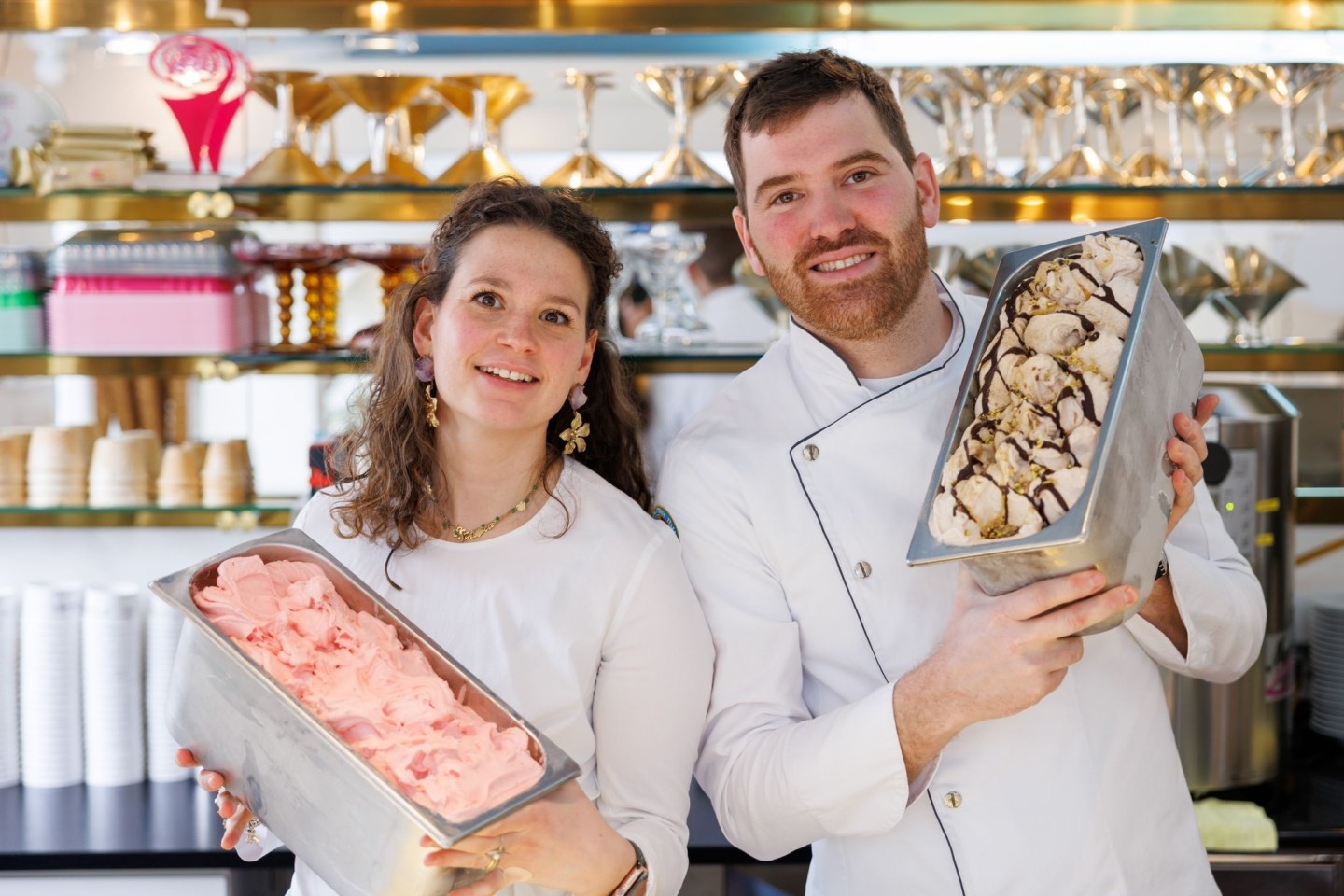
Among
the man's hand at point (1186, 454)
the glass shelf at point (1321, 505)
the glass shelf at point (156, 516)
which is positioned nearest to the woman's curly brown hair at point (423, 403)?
the man's hand at point (1186, 454)

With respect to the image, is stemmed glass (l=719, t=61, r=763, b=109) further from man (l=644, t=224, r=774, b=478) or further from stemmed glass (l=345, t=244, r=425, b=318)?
stemmed glass (l=345, t=244, r=425, b=318)

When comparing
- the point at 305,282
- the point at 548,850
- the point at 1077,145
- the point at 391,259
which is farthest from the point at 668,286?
the point at 548,850

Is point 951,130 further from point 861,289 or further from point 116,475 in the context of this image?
point 116,475

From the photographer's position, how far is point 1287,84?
2502mm

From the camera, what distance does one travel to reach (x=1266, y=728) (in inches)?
90.8

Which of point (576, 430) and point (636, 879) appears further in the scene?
point (576, 430)

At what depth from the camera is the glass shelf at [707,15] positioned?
274cm

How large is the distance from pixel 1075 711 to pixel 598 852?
60 cm

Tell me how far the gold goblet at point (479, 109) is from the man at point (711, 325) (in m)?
0.48

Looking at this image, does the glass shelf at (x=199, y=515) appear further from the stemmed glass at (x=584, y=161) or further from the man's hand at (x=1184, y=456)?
the man's hand at (x=1184, y=456)

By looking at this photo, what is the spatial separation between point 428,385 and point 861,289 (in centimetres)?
56

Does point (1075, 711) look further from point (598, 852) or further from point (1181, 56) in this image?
point (1181, 56)

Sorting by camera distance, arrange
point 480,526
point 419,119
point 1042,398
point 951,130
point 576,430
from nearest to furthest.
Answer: point 1042,398 < point 480,526 < point 576,430 < point 951,130 < point 419,119

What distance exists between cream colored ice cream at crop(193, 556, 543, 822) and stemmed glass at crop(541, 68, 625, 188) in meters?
1.44
